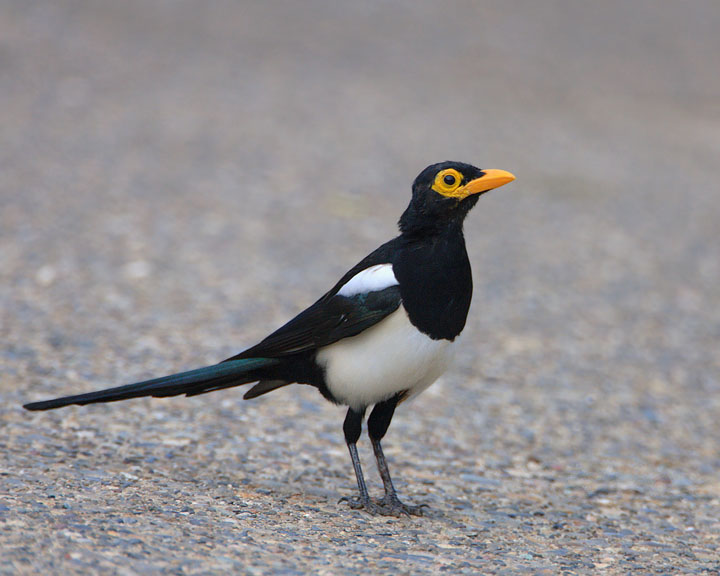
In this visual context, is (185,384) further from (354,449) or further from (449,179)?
(449,179)

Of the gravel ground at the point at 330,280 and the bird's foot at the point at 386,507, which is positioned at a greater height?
the gravel ground at the point at 330,280

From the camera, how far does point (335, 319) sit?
12.7ft

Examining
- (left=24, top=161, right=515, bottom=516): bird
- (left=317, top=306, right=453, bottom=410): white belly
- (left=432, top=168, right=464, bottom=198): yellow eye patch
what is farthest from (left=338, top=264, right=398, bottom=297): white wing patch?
(left=432, top=168, right=464, bottom=198): yellow eye patch

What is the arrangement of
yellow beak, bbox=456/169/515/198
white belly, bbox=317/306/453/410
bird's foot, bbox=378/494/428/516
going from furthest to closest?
1. bird's foot, bbox=378/494/428/516
2. yellow beak, bbox=456/169/515/198
3. white belly, bbox=317/306/453/410

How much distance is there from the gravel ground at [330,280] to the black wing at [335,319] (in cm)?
61

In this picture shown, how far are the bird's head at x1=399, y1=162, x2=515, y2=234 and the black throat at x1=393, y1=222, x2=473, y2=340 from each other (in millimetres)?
→ 47

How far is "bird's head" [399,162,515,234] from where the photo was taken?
12.8 ft

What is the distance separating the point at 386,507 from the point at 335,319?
77cm

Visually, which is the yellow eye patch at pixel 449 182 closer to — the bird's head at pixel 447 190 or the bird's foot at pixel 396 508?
the bird's head at pixel 447 190

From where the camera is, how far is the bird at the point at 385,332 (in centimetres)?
376

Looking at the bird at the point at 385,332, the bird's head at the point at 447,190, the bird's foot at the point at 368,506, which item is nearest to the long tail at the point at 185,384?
the bird at the point at 385,332

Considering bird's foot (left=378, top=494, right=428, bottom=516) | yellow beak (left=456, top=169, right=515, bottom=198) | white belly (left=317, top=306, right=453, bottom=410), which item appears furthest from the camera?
bird's foot (left=378, top=494, right=428, bottom=516)

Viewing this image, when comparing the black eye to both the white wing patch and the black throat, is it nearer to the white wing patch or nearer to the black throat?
the black throat

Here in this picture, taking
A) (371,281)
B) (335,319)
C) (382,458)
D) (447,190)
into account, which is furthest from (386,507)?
(447,190)
